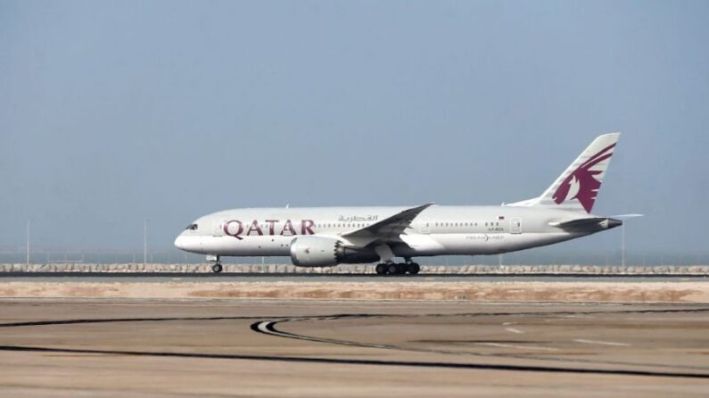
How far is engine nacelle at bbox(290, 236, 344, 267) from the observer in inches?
3110

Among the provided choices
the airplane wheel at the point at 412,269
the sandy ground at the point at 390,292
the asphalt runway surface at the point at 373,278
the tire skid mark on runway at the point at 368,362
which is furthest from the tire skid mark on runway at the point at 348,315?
the airplane wheel at the point at 412,269

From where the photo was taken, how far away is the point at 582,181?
82250 mm

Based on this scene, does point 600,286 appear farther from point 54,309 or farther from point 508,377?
point 508,377

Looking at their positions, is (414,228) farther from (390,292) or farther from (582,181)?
(390,292)

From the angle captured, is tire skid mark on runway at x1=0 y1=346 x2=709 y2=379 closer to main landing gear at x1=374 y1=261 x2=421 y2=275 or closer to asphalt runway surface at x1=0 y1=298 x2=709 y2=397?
asphalt runway surface at x1=0 y1=298 x2=709 y2=397

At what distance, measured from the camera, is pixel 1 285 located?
203 feet

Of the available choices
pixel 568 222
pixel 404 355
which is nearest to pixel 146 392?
pixel 404 355

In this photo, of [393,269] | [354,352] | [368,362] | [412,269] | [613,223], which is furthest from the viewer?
[412,269]

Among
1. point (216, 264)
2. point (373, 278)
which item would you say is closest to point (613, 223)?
point (373, 278)

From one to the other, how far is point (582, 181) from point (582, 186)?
0.99 ft

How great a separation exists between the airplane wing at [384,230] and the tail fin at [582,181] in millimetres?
6744

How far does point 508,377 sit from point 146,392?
5.09 metres

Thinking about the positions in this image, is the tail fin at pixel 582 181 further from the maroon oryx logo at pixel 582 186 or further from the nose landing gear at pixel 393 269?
A: the nose landing gear at pixel 393 269

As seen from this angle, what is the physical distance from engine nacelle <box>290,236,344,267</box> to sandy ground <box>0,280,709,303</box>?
18.8m
